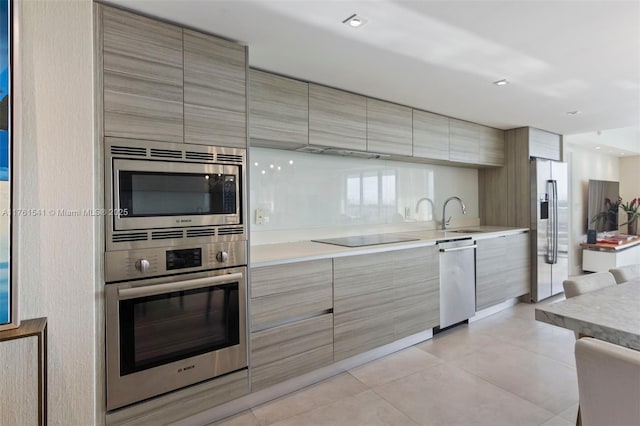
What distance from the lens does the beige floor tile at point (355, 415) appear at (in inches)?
75.5

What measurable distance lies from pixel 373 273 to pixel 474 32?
5.56 ft

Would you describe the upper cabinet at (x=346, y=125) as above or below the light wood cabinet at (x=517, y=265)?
above

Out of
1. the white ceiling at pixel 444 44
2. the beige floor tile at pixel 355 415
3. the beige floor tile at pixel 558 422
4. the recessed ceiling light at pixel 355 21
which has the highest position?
the white ceiling at pixel 444 44

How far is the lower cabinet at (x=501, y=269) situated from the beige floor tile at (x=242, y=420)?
253 cm

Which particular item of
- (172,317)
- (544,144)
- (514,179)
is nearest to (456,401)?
(172,317)

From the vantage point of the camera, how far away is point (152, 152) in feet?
5.57

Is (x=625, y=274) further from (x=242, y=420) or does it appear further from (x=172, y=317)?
(x=172, y=317)

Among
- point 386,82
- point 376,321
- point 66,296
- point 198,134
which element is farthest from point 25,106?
point 376,321

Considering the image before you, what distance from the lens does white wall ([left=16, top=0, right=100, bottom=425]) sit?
56.5 inches

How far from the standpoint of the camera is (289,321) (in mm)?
2172

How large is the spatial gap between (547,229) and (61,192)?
190 inches

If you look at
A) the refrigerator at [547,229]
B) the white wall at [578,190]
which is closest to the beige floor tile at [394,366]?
the refrigerator at [547,229]

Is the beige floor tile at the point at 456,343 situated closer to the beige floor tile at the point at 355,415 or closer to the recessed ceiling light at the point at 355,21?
the beige floor tile at the point at 355,415

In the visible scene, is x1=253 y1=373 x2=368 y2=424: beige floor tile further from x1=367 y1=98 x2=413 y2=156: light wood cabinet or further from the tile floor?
x1=367 y1=98 x2=413 y2=156: light wood cabinet
